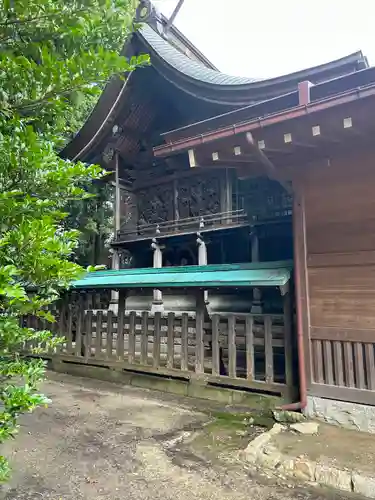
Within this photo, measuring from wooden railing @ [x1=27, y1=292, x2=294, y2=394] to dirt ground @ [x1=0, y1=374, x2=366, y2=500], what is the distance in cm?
61

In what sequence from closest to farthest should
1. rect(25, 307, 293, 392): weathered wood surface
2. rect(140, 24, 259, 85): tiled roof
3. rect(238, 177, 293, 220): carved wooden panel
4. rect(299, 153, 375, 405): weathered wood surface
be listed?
rect(299, 153, 375, 405): weathered wood surface
rect(25, 307, 293, 392): weathered wood surface
rect(140, 24, 259, 85): tiled roof
rect(238, 177, 293, 220): carved wooden panel

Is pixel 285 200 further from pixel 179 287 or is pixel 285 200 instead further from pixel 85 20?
pixel 85 20

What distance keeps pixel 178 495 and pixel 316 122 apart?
3.62 m

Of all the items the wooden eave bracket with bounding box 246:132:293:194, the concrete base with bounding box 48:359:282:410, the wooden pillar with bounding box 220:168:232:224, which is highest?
the wooden pillar with bounding box 220:168:232:224

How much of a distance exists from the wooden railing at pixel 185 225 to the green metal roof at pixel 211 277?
2971 mm

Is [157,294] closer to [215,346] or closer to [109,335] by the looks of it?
[109,335]

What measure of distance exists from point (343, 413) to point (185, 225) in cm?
683

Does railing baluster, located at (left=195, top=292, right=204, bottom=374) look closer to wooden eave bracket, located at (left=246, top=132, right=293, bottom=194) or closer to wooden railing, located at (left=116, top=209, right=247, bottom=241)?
wooden eave bracket, located at (left=246, top=132, right=293, bottom=194)

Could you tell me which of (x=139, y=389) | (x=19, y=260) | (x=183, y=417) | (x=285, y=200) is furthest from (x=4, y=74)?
(x=285, y=200)

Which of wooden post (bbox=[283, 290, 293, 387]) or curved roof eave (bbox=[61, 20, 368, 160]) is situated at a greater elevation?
curved roof eave (bbox=[61, 20, 368, 160])

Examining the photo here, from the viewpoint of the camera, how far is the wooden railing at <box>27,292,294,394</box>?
4762 millimetres

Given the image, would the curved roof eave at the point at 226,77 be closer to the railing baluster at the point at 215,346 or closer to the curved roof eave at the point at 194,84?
the curved roof eave at the point at 194,84

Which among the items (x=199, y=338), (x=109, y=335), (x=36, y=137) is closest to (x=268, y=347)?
(x=199, y=338)

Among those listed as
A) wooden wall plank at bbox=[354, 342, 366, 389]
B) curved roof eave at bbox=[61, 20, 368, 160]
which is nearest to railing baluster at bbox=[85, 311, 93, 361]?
wooden wall plank at bbox=[354, 342, 366, 389]
